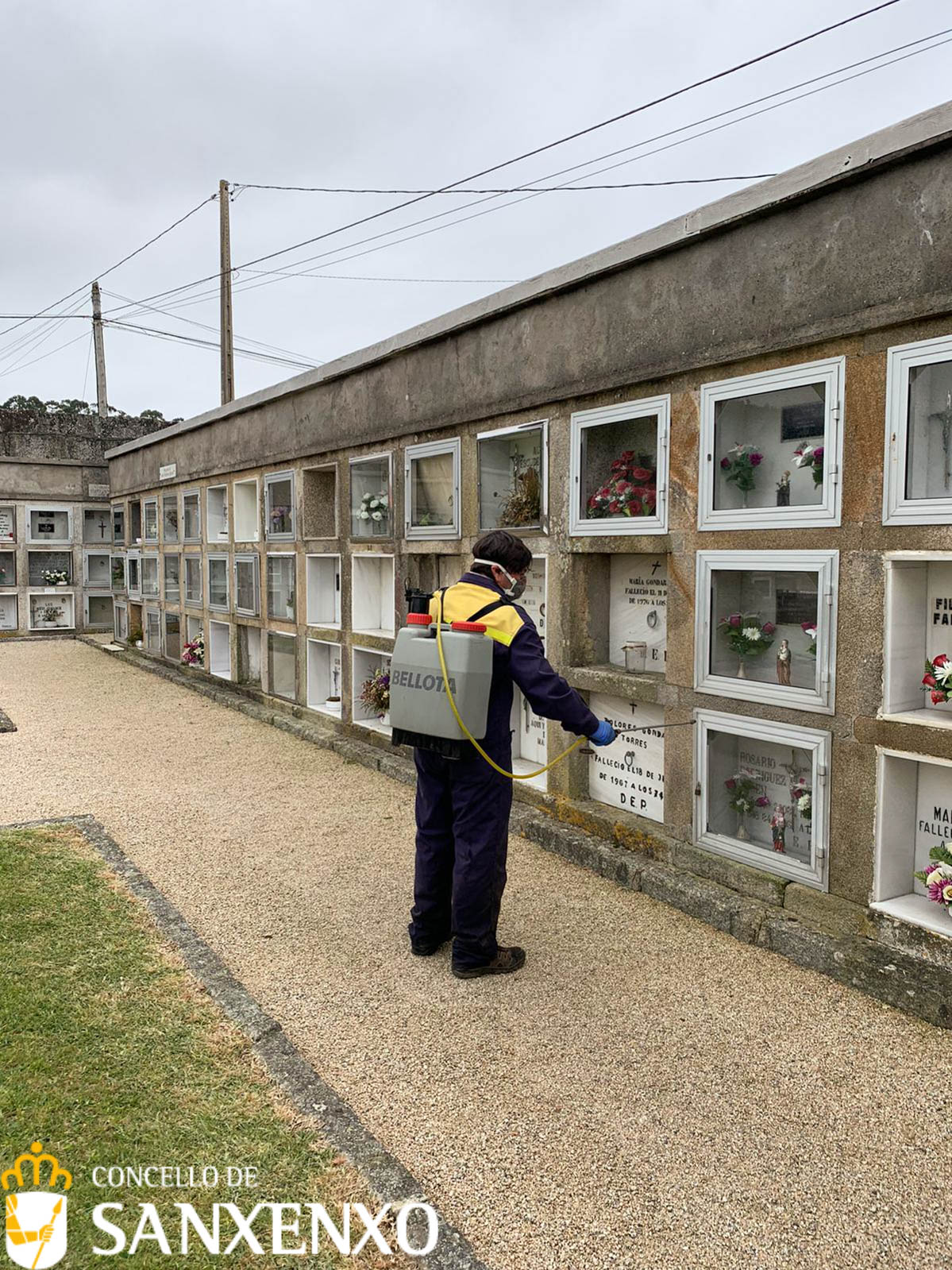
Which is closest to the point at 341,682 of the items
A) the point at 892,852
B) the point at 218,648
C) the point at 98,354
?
the point at 218,648

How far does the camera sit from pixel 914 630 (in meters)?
3.77

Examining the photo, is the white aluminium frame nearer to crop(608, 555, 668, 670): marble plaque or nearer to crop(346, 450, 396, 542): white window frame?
crop(608, 555, 668, 670): marble plaque

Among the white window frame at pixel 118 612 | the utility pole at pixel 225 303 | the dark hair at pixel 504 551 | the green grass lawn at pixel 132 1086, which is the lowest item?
the green grass lawn at pixel 132 1086

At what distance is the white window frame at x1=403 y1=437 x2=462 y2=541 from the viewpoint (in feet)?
21.6

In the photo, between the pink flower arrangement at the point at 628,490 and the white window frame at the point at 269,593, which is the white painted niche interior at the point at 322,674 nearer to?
the white window frame at the point at 269,593

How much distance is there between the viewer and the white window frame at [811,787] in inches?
158

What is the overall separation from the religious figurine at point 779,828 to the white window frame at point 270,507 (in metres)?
6.00

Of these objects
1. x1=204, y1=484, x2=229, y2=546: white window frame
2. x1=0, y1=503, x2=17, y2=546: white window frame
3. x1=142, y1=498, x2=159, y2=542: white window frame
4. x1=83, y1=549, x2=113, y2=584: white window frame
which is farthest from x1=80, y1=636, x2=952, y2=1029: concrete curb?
x1=0, y1=503, x2=17, y2=546: white window frame

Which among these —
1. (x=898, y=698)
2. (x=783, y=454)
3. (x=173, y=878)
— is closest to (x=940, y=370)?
(x=783, y=454)

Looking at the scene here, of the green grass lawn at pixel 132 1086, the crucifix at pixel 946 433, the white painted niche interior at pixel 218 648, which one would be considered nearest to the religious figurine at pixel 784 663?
the crucifix at pixel 946 433

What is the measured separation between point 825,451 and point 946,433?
482mm

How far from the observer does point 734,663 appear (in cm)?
454

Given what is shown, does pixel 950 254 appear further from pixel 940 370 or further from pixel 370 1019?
pixel 370 1019

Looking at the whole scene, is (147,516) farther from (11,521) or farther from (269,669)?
(269,669)
